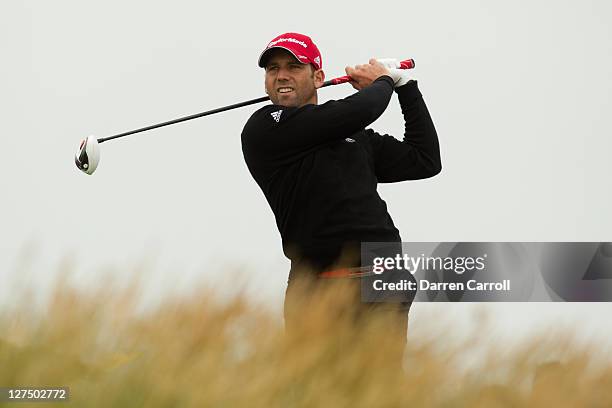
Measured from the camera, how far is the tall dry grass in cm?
244

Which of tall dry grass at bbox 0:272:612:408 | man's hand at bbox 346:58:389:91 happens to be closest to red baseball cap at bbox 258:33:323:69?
man's hand at bbox 346:58:389:91

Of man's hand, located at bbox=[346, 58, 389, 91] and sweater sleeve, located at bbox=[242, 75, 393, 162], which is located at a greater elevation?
man's hand, located at bbox=[346, 58, 389, 91]

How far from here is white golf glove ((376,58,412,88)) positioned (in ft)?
13.9

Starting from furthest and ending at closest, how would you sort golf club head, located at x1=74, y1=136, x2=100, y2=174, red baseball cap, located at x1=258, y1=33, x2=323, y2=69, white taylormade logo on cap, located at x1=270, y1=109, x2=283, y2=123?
golf club head, located at x1=74, y1=136, x2=100, y2=174
red baseball cap, located at x1=258, y1=33, x2=323, y2=69
white taylormade logo on cap, located at x1=270, y1=109, x2=283, y2=123

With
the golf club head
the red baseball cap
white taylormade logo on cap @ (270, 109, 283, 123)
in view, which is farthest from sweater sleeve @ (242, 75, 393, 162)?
the golf club head

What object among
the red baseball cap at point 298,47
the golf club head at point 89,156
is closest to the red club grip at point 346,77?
the red baseball cap at point 298,47

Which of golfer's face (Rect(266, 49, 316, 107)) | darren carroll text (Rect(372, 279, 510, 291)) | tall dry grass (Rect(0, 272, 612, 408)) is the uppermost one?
golfer's face (Rect(266, 49, 316, 107))

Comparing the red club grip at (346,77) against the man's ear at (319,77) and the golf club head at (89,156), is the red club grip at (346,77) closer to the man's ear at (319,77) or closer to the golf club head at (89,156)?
the man's ear at (319,77)

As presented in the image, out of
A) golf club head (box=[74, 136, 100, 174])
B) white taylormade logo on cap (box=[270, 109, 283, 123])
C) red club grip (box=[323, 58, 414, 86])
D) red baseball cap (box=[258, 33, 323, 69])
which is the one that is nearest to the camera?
white taylormade logo on cap (box=[270, 109, 283, 123])

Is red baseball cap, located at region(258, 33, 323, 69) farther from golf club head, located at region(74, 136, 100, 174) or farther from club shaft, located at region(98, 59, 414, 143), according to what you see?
golf club head, located at region(74, 136, 100, 174)

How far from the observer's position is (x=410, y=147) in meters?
4.36

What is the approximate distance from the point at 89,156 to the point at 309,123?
1600mm

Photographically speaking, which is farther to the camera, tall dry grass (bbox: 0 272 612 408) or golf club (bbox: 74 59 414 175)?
golf club (bbox: 74 59 414 175)

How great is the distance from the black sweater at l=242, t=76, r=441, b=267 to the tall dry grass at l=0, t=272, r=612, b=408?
2.72 feet
